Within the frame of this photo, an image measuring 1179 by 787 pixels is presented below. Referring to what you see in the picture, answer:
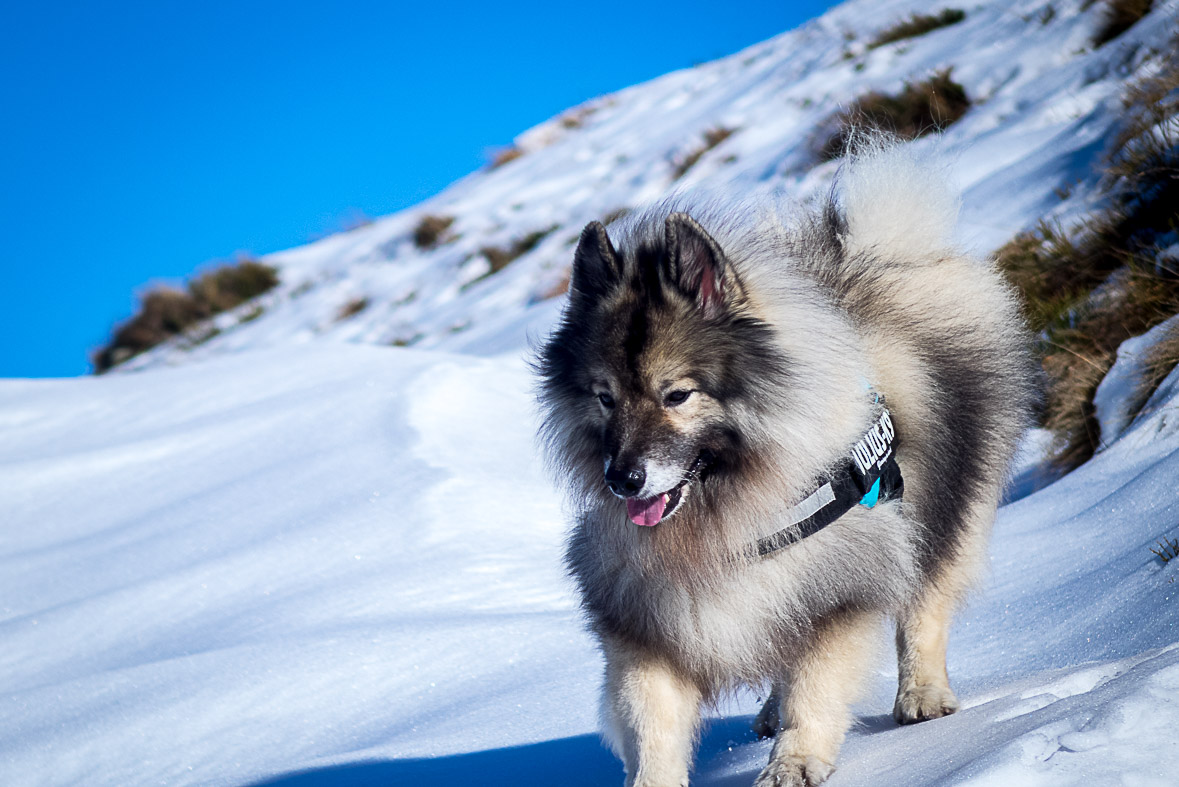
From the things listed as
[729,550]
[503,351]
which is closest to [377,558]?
[729,550]

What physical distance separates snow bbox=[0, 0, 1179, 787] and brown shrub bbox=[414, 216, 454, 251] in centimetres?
597

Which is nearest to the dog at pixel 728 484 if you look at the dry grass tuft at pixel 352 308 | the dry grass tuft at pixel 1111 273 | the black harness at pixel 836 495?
the black harness at pixel 836 495

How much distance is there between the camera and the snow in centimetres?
216

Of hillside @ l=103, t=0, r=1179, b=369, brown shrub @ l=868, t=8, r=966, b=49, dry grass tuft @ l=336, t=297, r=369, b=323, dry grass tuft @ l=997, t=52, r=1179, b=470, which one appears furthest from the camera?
dry grass tuft @ l=336, t=297, r=369, b=323

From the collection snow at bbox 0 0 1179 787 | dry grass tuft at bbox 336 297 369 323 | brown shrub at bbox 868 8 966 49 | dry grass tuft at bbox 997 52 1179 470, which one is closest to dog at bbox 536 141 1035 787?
snow at bbox 0 0 1179 787

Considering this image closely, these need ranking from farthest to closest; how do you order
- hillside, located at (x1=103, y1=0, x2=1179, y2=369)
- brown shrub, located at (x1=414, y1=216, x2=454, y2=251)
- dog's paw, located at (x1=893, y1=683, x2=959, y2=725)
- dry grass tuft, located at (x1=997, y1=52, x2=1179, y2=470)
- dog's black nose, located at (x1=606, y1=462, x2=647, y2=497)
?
brown shrub, located at (x1=414, y1=216, x2=454, y2=251)
hillside, located at (x1=103, y1=0, x2=1179, y2=369)
dry grass tuft, located at (x1=997, y1=52, x2=1179, y2=470)
dog's paw, located at (x1=893, y1=683, x2=959, y2=725)
dog's black nose, located at (x1=606, y1=462, x2=647, y2=497)

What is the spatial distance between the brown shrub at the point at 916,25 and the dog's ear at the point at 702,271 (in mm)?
9516

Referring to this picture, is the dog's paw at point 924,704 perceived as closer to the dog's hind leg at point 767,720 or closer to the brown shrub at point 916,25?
the dog's hind leg at point 767,720

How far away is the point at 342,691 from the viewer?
300 centimetres

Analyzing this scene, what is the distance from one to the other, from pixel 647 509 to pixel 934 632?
1006 millimetres

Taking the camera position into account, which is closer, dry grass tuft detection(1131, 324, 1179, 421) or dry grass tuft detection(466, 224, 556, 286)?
dry grass tuft detection(1131, 324, 1179, 421)

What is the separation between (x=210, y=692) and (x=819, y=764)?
2064mm

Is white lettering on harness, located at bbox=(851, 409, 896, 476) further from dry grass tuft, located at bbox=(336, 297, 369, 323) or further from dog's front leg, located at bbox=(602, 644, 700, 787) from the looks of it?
dry grass tuft, located at bbox=(336, 297, 369, 323)

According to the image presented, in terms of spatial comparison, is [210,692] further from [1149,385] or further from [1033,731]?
[1149,385]
